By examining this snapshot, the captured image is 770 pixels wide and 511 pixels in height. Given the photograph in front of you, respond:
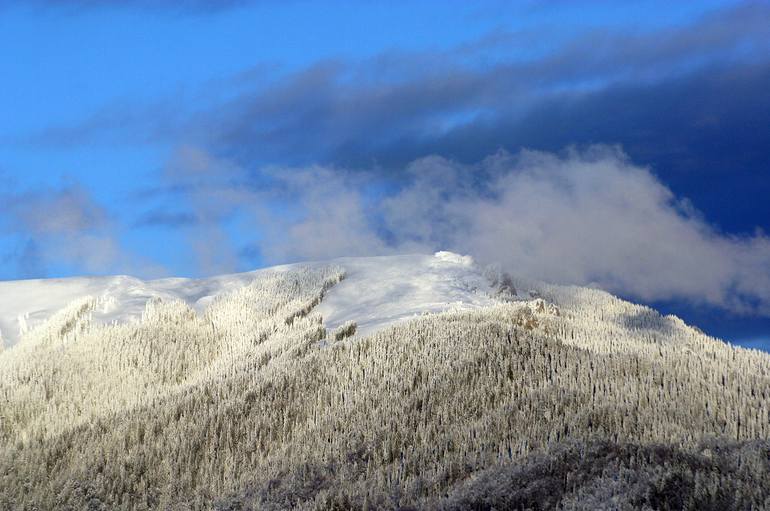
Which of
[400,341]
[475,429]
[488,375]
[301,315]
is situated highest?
[301,315]

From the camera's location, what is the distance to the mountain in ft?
37.3

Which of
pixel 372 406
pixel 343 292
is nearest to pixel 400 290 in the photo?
pixel 343 292

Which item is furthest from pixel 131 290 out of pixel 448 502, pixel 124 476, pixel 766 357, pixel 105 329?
pixel 766 357

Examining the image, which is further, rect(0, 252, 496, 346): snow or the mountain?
rect(0, 252, 496, 346): snow

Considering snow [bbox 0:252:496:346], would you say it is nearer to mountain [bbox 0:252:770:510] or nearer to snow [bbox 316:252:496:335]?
snow [bbox 316:252:496:335]

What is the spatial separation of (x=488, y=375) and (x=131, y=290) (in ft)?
46.8

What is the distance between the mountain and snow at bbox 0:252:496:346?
0.14 metres

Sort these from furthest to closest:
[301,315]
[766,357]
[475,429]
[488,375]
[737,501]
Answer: [301,315], [766,357], [488,375], [475,429], [737,501]

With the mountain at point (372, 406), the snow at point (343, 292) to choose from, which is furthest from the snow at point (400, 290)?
the mountain at point (372, 406)

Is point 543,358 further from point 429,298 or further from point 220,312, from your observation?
point 220,312

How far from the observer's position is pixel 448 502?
1072 centimetres

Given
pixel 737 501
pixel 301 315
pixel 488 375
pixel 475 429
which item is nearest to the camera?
pixel 737 501

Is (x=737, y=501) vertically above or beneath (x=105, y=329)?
beneath

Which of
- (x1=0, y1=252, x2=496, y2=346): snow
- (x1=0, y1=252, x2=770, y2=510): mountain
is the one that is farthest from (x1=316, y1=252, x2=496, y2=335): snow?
(x1=0, y1=252, x2=770, y2=510): mountain
